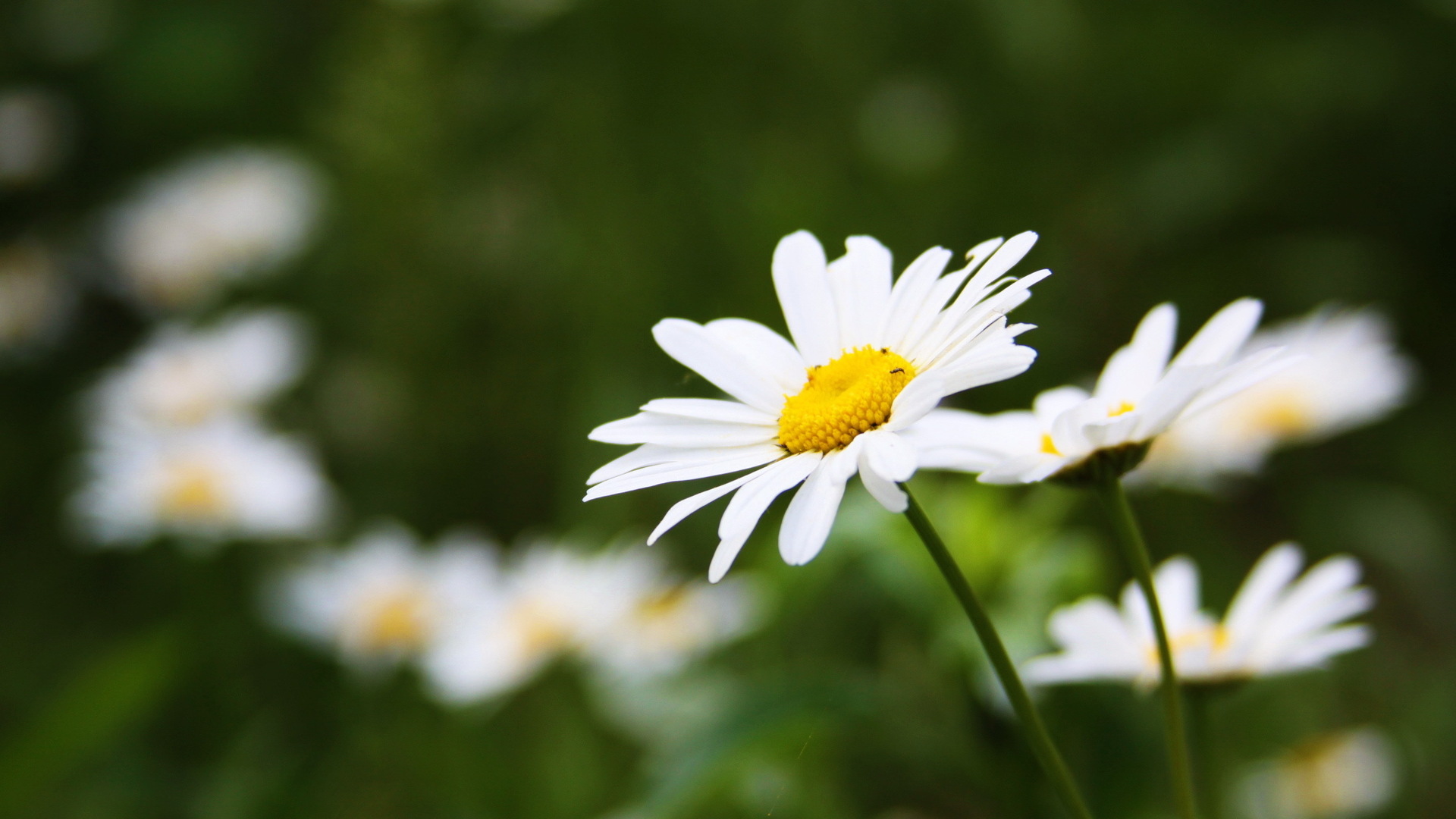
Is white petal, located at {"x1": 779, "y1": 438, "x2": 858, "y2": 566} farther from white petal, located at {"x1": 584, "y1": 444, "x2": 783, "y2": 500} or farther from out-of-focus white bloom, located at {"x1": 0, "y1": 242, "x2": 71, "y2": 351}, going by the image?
out-of-focus white bloom, located at {"x1": 0, "y1": 242, "x2": 71, "y2": 351}

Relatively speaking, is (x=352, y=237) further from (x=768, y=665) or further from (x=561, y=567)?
(x=768, y=665)

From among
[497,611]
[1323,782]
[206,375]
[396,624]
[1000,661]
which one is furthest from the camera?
[206,375]

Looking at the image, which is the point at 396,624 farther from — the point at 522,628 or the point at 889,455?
the point at 889,455

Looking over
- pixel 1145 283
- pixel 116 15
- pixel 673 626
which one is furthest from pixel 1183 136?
pixel 116 15

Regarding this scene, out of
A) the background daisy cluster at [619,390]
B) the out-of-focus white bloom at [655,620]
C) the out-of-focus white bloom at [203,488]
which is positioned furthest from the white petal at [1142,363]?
the out-of-focus white bloom at [203,488]

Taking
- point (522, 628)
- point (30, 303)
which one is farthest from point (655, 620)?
point (30, 303)

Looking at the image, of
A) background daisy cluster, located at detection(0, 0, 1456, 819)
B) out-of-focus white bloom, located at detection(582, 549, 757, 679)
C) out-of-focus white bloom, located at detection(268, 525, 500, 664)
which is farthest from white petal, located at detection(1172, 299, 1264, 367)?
out-of-focus white bloom, located at detection(268, 525, 500, 664)
